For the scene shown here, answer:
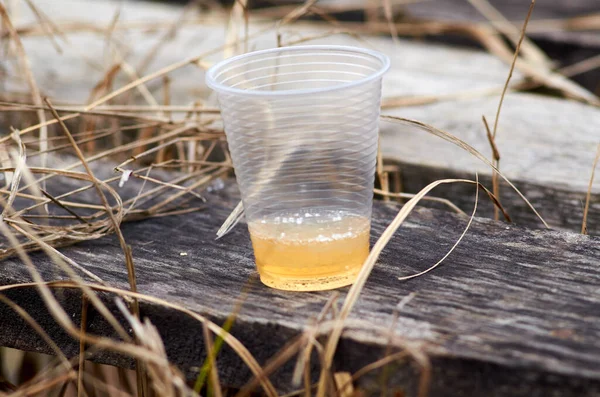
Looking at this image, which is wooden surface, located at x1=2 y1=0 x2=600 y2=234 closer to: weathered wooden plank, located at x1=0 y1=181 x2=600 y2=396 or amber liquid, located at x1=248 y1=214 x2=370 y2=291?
weathered wooden plank, located at x1=0 y1=181 x2=600 y2=396

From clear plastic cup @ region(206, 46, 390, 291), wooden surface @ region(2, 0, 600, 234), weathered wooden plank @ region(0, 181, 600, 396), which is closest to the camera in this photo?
weathered wooden plank @ region(0, 181, 600, 396)

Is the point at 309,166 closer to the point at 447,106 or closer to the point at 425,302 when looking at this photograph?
the point at 425,302

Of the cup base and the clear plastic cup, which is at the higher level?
the clear plastic cup

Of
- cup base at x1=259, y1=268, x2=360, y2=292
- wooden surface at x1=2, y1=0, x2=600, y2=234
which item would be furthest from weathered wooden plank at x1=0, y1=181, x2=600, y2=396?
wooden surface at x1=2, y1=0, x2=600, y2=234

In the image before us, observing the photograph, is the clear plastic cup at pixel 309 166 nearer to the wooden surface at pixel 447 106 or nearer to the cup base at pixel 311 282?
the cup base at pixel 311 282

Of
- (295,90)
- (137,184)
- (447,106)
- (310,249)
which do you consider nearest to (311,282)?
(310,249)
